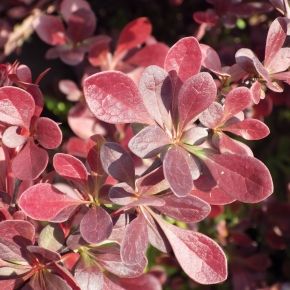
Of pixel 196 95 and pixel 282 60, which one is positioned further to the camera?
pixel 282 60

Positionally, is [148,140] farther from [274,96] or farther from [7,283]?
[274,96]

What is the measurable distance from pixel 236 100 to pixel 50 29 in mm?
507

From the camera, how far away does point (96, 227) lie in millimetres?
633

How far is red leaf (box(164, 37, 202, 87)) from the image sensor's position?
0.70 meters

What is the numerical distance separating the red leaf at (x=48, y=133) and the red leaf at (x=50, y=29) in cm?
39

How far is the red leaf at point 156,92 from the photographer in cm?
66

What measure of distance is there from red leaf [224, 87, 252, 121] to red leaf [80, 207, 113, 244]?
0.66 ft

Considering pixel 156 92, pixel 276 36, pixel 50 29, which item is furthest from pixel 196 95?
pixel 50 29

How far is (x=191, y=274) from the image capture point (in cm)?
68

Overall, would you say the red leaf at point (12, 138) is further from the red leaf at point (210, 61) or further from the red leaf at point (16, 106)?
the red leaf at point (210, 61)

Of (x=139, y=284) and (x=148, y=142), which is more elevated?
(x=148, y=142)

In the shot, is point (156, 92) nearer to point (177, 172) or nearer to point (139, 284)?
point (177, 172)

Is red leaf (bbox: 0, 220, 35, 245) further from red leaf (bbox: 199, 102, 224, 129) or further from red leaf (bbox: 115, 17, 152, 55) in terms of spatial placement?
red leaf (bbox: 115, 17, 152, 55)

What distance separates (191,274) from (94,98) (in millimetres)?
247
